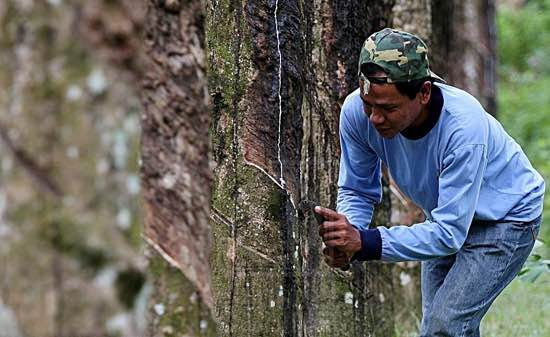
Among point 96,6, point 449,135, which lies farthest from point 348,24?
point 96,6

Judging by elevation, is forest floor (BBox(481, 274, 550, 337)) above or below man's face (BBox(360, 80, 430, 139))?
below

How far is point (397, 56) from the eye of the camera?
480cm

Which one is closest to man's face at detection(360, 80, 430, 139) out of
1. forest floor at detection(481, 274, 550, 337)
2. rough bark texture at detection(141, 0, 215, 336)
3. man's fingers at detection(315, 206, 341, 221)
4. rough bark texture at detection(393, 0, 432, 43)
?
man's fingers at detection(315, 206, 341, 221)

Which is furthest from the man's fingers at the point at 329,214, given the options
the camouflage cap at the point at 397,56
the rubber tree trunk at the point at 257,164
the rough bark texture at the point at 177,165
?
the rough bark texture at the point at 177,165

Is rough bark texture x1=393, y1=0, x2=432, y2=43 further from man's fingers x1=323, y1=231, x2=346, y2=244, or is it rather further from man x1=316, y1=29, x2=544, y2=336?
man's fingers x1=323, y1=231, x2=346, y2=244

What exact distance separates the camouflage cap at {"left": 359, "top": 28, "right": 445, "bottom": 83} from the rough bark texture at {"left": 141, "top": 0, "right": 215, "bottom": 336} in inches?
57.5

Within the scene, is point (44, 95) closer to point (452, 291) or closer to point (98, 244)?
point (98, 244)

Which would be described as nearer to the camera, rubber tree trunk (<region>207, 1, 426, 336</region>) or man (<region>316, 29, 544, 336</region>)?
man (<region>316, 29, 544, 336</region>)

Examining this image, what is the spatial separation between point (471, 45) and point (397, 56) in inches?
495

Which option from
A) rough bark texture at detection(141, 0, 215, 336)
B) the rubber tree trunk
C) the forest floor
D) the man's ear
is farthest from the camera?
the forest floor

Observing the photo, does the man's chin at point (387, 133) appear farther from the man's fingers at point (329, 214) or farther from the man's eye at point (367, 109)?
the man's fingers at point (329, 214)

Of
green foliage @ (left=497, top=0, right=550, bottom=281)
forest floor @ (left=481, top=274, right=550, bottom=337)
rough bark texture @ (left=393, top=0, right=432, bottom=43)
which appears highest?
rough bark texture @ (left=393, top=0, right=432, bottom=43)

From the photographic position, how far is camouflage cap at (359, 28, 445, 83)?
15.7ft

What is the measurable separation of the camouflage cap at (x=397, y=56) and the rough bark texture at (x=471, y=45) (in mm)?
8623
